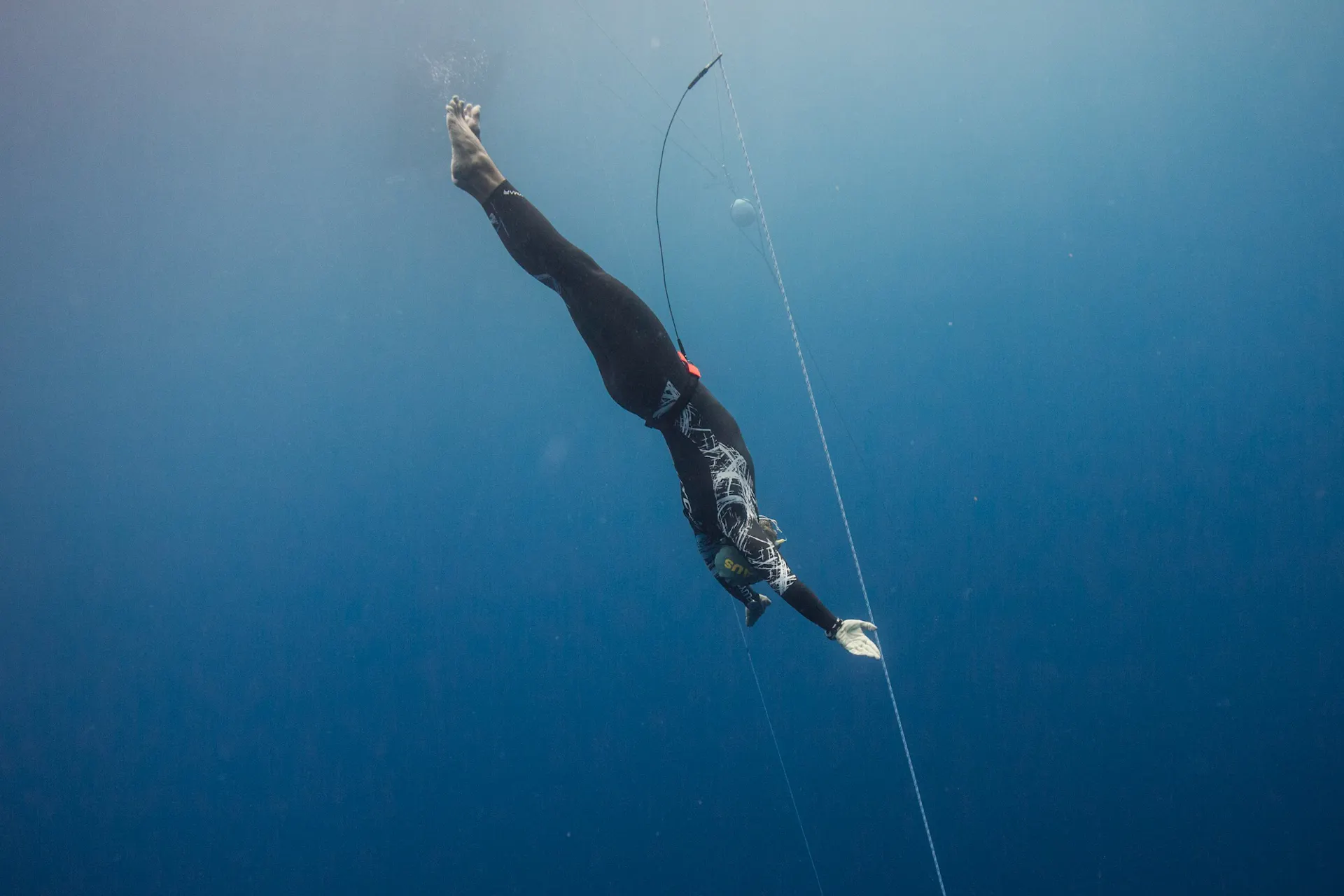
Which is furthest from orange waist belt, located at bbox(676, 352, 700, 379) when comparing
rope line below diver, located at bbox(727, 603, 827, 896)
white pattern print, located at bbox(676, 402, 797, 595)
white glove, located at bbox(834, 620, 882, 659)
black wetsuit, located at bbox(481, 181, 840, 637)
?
rope line below diver, located at bbox(727, 603, 827, 896)

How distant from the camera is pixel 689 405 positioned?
8.70 ft

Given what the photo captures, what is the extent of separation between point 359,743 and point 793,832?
3518mm

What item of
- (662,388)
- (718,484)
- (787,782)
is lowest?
(787,782)

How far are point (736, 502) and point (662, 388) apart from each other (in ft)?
1.81

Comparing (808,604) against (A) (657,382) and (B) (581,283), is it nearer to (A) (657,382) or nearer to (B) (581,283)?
(A) (657,382)

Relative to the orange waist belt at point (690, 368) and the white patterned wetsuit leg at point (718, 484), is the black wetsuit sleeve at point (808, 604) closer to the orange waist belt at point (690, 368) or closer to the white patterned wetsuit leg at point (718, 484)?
the white patterned wetsuit leg at point (718, 484)

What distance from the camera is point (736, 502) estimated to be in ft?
8.52

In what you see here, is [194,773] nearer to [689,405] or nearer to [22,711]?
[22,711]

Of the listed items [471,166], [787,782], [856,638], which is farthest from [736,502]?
[787,782]

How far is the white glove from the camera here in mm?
2326

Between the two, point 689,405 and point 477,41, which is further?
point 477,41

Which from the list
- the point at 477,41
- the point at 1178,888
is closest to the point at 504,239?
the point at 477,41

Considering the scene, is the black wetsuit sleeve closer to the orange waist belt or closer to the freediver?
the freediver

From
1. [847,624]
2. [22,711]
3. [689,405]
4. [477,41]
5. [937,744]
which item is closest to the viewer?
[847,624]
